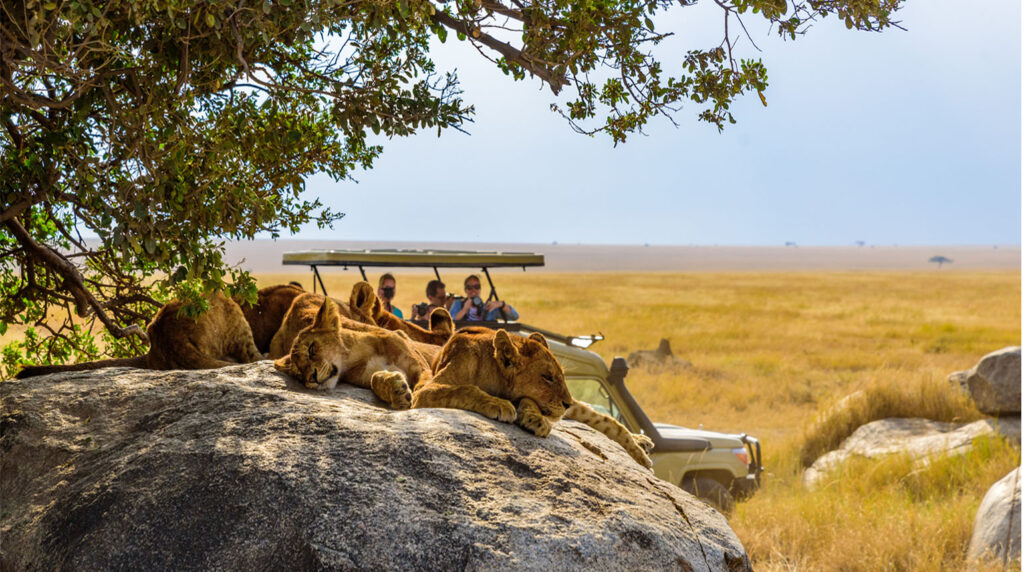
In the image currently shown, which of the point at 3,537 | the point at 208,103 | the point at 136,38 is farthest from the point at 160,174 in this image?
the point at 3,537

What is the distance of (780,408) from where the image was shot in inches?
826

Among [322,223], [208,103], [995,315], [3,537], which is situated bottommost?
[995,315]

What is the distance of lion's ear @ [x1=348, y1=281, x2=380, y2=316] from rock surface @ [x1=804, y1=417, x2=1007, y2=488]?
7938 millimetres

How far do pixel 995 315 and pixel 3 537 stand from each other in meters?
55.4

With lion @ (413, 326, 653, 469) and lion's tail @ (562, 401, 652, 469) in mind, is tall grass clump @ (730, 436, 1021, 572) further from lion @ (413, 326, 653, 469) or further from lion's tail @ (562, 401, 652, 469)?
lion @ (413, 326, 653, 469)

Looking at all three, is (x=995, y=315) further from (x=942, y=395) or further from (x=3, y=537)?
(x=3, y=537)

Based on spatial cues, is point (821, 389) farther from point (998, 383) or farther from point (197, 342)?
point (197, 342)

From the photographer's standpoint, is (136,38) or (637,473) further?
(136,38)

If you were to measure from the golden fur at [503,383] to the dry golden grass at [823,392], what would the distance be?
3.83 meters

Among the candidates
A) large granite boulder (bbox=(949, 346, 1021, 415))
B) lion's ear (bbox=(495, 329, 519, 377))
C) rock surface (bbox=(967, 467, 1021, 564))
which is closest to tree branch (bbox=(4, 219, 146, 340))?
lion's ear (bbox=(495, 329, 519, 377))

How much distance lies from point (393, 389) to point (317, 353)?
0.46 meters

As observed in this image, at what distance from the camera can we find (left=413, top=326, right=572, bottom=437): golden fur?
4391 mm

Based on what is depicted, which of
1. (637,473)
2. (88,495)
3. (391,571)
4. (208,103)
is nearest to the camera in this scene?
(391,571)

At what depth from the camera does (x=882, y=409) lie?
14.4 m
